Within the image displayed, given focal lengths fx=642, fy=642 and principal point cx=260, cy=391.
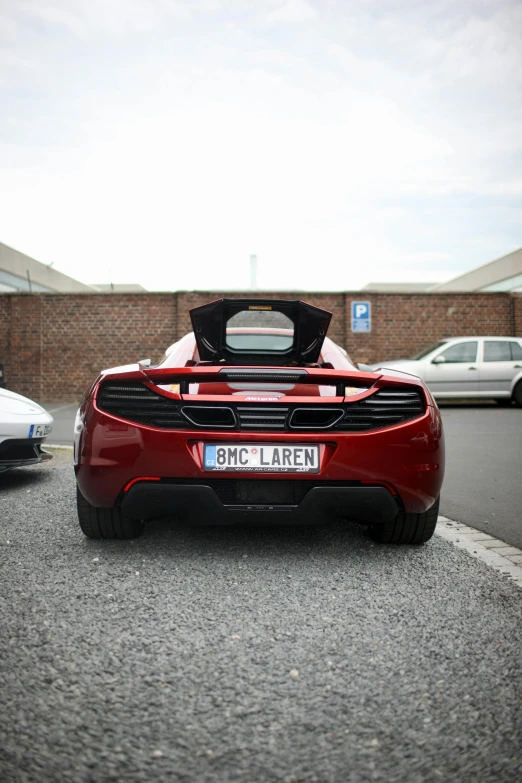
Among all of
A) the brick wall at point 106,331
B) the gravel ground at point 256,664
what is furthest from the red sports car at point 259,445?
the brick wall at point 106,331

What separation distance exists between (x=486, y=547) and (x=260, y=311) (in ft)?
6.03

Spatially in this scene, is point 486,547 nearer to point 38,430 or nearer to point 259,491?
point 259,491

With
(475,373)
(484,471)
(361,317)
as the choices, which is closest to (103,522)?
(484,471)

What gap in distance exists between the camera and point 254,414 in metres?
3.01

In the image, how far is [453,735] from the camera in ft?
5.55

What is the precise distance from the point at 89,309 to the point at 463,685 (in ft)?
55.5

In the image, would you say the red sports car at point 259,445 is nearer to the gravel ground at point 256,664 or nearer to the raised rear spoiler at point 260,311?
the gravel ground at point 256,664

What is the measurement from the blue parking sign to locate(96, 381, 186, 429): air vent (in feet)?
49.6

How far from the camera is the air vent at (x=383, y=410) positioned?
9.95ft

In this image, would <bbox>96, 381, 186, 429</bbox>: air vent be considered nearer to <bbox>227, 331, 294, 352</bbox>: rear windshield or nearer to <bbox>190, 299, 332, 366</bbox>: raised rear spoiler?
<bbox>190, 299, 332, 366</bbox>: raised rear spoiler

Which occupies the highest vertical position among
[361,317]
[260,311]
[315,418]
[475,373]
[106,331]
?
[361,317]

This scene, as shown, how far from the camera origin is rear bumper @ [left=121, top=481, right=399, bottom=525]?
295 centimetres

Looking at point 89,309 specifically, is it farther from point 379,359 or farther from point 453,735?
point 453,735

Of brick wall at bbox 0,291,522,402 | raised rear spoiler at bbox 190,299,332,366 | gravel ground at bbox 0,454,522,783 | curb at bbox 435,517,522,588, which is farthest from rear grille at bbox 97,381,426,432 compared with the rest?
brick wall at bbox 0,291,522,402
